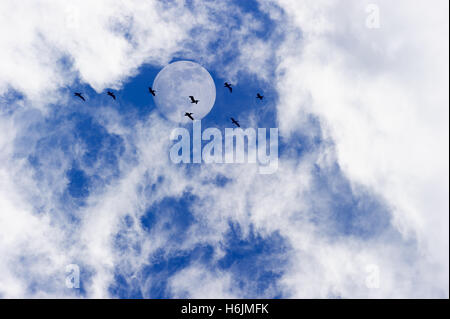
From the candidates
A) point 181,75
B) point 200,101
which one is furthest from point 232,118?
point 181,75

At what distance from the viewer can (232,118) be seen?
370 feet
